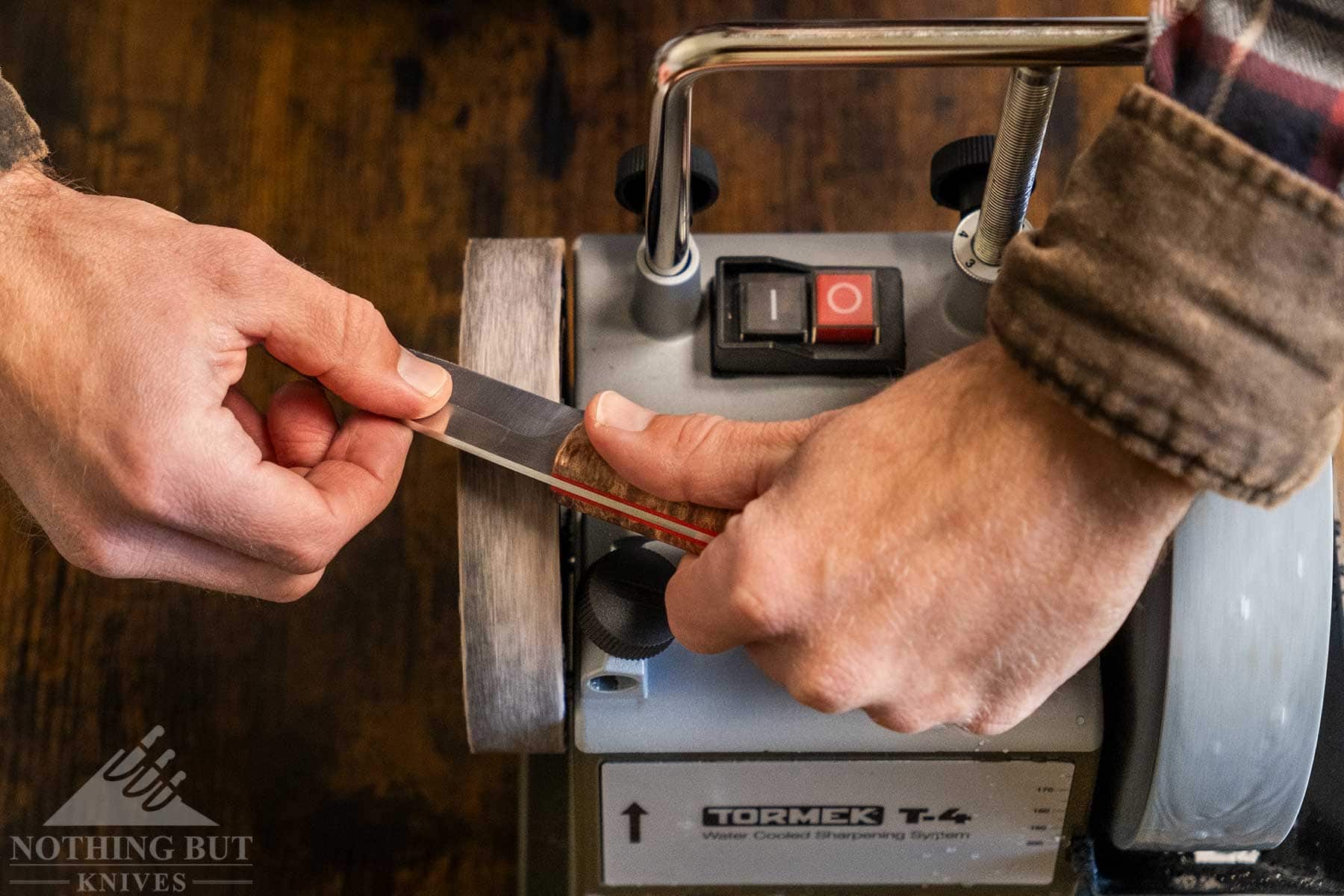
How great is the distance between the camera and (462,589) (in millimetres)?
672

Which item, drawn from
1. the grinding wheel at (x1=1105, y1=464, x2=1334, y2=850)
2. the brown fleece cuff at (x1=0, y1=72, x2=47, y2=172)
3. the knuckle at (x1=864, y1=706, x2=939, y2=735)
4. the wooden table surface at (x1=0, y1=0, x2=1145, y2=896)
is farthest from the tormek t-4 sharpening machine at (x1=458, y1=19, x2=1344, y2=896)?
the wooden table surface at (x1=0, y1=0, x2=1145, y2=896)

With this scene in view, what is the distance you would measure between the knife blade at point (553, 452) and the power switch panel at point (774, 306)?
126mm

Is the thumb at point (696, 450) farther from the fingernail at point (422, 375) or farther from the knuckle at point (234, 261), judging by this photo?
the knuckle at point (234, 261)

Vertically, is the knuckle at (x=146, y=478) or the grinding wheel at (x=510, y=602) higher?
the knuckle at (x=146, y=478)

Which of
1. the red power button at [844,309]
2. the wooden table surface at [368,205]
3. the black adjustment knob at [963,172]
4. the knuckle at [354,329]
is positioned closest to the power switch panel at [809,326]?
the red power button at [844,309]

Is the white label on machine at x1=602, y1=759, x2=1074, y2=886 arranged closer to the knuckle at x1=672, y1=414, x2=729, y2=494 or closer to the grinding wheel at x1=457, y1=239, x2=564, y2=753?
the grinding wheel at x1=457, y1=239, x2=564, y2=753

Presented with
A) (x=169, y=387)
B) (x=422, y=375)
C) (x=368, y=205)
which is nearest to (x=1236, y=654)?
(x=422, y=375)

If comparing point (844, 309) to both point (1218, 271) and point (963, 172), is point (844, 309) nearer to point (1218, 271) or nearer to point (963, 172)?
point (963, 172)

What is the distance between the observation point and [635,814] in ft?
2.38

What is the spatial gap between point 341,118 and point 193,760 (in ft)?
Result: 2.33

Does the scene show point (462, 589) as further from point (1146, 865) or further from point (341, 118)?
point (341, 118)

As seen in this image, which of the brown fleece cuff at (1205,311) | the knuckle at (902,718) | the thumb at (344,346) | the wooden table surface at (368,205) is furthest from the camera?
the wooden table surface at (368,205)

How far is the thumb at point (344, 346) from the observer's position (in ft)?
2.19

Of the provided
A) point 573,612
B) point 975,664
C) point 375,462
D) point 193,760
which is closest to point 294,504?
point 375,462
